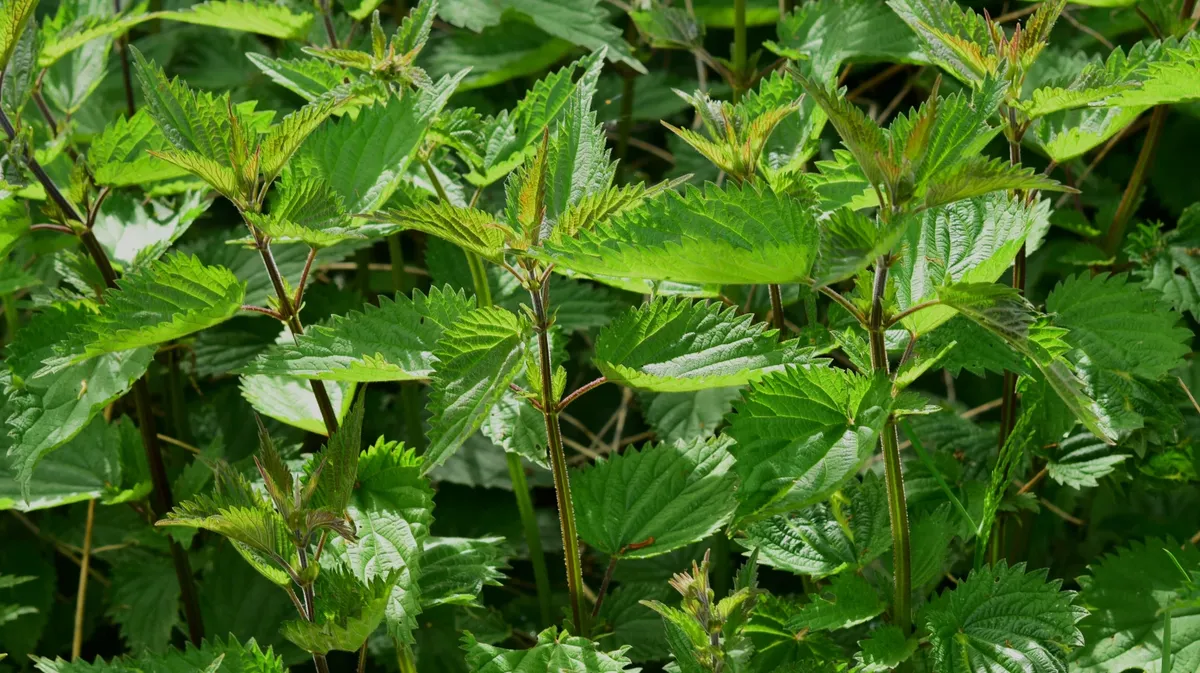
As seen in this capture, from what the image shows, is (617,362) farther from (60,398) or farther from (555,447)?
(60,398)

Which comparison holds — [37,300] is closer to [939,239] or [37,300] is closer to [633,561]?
[633,561]

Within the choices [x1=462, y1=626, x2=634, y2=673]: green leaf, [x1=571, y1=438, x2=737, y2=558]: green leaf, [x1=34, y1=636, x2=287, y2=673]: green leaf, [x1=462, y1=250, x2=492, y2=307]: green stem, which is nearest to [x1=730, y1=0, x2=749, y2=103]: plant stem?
[x1=462, y1=250, x2=492, y2=307]: green stem

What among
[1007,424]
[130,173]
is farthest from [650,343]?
[130,173]

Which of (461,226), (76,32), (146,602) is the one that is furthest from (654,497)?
(76,32)

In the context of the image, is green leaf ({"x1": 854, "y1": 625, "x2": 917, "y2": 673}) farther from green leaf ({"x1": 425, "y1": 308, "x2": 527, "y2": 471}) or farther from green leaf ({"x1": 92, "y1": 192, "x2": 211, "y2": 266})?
green leaf ({"x1": 92, "y1": 192, "x2": 211, "y2": 266})

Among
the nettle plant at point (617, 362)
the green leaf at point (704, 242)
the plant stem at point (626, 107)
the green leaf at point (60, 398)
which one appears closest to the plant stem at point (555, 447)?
the nettle plant at point (617, 362)

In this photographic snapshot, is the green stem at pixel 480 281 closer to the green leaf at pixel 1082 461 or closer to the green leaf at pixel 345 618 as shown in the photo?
the green leaf at pixel 345 618
